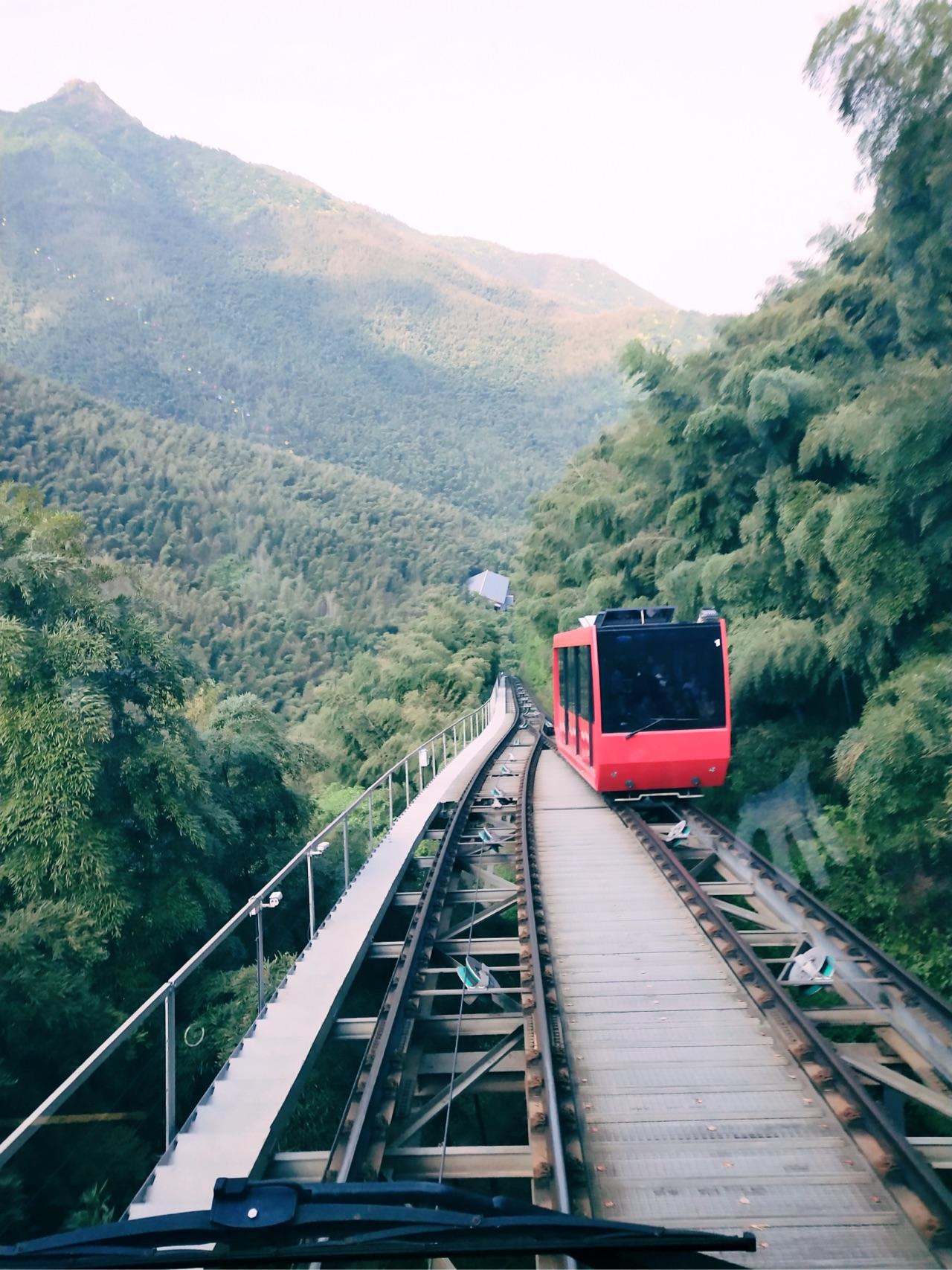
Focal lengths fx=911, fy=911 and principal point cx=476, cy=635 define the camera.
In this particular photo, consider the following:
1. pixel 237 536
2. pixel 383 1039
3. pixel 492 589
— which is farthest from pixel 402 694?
pixel 237 536

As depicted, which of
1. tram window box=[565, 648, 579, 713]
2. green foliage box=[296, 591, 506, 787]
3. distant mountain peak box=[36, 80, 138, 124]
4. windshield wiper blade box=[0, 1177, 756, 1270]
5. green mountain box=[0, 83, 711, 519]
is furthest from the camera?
distant mountain peak box=[36, 80, 138, 124]

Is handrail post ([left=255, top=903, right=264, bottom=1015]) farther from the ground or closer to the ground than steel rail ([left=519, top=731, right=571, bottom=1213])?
farther from the ground

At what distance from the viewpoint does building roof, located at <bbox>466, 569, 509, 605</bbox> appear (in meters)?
73.9

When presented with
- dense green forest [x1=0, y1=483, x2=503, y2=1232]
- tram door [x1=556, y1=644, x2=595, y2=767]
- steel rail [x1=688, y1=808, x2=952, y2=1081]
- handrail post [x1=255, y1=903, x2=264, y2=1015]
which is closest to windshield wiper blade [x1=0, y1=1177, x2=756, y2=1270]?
handrail post [x1=255, y1=903, x2=264, y2=1015]

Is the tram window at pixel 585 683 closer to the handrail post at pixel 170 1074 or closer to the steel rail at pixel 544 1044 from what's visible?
the steel rail at pixel 544 1044

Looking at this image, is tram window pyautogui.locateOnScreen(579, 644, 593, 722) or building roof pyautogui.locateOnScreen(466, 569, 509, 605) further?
building roof pyautogui.locateOnScreen(466, 569, 509, 605)

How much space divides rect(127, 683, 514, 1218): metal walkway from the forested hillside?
155ft

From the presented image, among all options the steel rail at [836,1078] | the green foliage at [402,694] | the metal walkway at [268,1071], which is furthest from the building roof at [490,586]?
the steel rail at [836,1078]

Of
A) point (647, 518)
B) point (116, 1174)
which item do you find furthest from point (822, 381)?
point (116, 1174)

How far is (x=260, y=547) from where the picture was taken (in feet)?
258

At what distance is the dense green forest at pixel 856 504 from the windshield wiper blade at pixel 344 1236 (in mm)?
6819

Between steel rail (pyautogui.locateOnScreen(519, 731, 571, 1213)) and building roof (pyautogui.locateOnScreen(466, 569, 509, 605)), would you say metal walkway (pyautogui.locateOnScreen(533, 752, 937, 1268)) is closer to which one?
steel rail (pyautogui.locateOnScreen(519, 731, 571, 1213))

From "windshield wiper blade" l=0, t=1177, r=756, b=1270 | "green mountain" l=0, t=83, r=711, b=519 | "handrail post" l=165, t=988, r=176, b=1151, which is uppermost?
"green mountain" l=0, t=83, r=711, b=519

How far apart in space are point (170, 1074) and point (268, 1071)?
85cm
